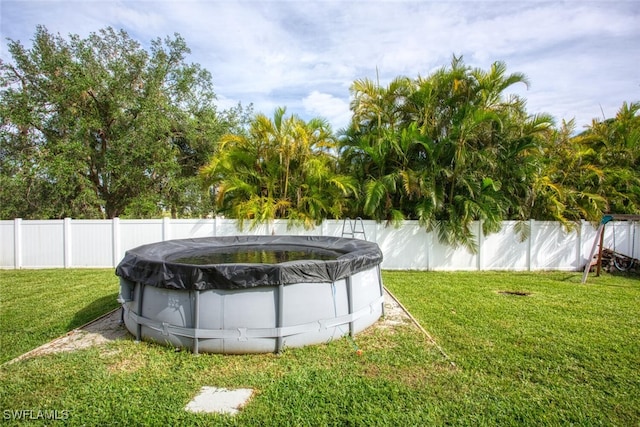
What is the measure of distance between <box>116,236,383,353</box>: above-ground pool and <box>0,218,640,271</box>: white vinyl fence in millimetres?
4656

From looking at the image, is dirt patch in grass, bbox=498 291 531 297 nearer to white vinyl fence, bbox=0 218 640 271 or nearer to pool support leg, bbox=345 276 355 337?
white vinyl fence, bbox=0 218 640 271

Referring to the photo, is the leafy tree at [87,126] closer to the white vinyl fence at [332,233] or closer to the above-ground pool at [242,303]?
the white vinyl fence at [332,233]

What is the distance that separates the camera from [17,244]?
310 inches

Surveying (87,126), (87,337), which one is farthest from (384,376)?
(87,126)

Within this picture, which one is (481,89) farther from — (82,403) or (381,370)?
(82,403)

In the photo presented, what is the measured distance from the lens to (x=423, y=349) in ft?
10.3

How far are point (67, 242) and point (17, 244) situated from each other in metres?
1.22

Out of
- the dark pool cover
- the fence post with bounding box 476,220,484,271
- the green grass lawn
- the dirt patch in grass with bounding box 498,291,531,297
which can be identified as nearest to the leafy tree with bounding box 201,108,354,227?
the fence post with bounding box 476,220,484,271

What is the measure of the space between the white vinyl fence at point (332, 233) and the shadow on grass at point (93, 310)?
3086 millimetres

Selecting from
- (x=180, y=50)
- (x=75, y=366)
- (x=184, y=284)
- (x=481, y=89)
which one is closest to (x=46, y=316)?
(x=75, y=366)

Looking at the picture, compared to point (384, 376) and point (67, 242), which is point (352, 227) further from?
point (67, 242)

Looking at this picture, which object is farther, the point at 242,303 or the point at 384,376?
the point at 242,303

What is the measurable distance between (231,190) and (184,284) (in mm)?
5159

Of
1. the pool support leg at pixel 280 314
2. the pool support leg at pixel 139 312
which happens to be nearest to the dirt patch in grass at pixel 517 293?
the pool support leg at pixel 280 314
